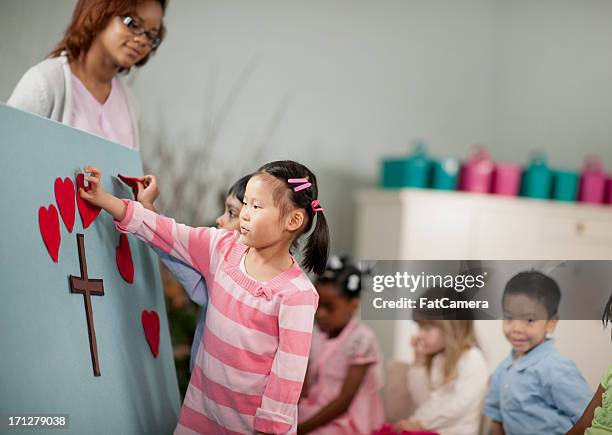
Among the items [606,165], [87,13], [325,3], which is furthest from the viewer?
[606,165]

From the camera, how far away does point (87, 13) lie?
1511mm

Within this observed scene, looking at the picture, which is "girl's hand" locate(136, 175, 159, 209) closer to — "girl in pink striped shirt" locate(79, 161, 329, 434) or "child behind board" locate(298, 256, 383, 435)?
"girl in pink striped shirt" locate(79, 161, 329, 434)

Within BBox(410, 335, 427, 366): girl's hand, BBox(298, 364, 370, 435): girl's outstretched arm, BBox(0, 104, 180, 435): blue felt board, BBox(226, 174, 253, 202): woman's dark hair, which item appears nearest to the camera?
BBox(0, 104, 180, 435): blue felt board

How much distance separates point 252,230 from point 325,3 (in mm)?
2487

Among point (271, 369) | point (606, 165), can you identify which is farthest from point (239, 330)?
point (606, 165)

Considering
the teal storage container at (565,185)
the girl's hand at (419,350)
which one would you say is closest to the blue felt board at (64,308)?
the girl's hand at (419,350)

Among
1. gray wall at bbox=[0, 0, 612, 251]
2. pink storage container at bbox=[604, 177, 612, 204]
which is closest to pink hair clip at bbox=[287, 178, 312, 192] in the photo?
gray wall at bbox=[0, 0, 612, 251]

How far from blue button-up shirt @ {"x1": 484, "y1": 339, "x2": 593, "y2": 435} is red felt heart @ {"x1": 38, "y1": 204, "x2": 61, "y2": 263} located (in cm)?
86

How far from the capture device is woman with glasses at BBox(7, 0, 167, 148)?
4.78 feet

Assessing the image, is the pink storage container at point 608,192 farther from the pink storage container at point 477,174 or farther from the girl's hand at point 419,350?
the girl's hand at point 419,350

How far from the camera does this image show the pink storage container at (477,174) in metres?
3.28

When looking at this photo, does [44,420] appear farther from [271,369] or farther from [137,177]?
[137,177]

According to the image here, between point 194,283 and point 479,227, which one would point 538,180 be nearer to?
point 479,227

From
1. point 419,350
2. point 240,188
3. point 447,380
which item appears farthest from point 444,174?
point 240,188
